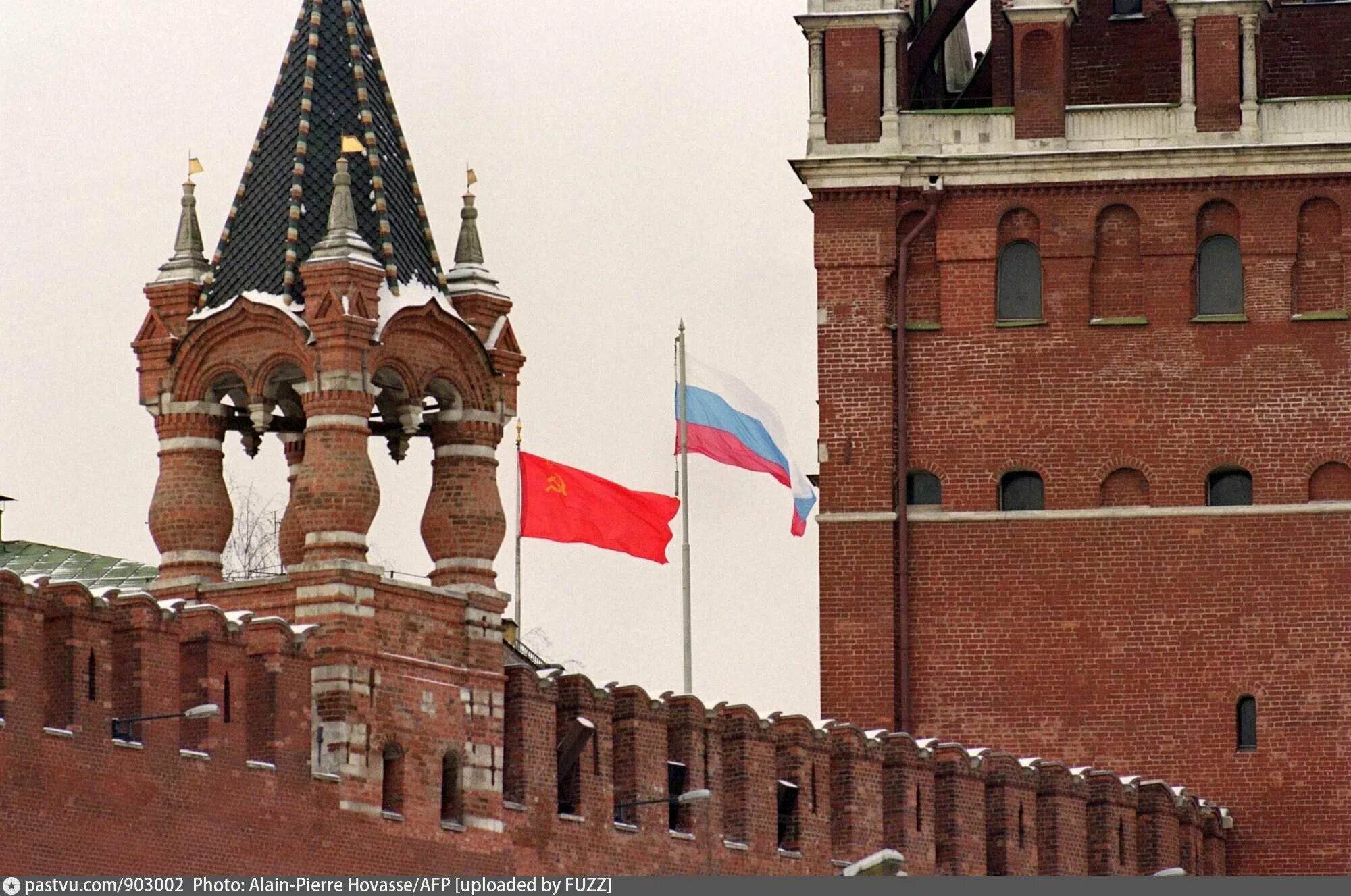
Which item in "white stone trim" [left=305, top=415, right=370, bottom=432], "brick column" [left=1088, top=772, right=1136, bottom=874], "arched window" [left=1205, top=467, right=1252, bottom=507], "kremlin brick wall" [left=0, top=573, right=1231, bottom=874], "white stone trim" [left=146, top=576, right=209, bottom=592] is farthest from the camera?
"arched window" [left=1205, top=467, right=1252, bottom=507]

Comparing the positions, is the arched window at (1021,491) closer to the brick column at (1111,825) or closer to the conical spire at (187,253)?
the brick column at (1111,825)

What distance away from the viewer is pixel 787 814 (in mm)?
57406

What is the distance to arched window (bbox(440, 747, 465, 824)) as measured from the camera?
169 feet

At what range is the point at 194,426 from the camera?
51688mm

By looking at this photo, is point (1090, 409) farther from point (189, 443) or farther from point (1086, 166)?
point (189, 443)

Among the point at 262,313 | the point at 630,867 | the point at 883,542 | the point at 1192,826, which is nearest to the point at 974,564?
the point at 883,542

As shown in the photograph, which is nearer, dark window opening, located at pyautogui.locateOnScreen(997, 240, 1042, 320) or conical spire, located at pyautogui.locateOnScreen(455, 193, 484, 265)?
conical spire, located at pyautogui.locateOnScreen(455, 193, 484, 265)

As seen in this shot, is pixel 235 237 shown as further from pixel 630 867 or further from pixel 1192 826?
pixel 1192 826

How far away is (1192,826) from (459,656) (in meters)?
16.7

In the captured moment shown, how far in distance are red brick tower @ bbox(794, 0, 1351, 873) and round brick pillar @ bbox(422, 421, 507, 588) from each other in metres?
15.3

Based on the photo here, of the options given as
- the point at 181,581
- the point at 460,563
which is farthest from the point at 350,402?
the point at 181,581

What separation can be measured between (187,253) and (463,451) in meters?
4.03

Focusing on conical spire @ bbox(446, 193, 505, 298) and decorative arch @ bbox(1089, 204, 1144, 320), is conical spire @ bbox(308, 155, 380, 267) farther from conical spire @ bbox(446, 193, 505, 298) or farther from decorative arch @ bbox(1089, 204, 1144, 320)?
decorative arch @ bbox(1089, 204, 1144, 320)

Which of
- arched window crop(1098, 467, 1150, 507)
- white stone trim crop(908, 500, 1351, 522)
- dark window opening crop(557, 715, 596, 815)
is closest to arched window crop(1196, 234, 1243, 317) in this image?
arched window crop(1098, 467, 1150, 507)
